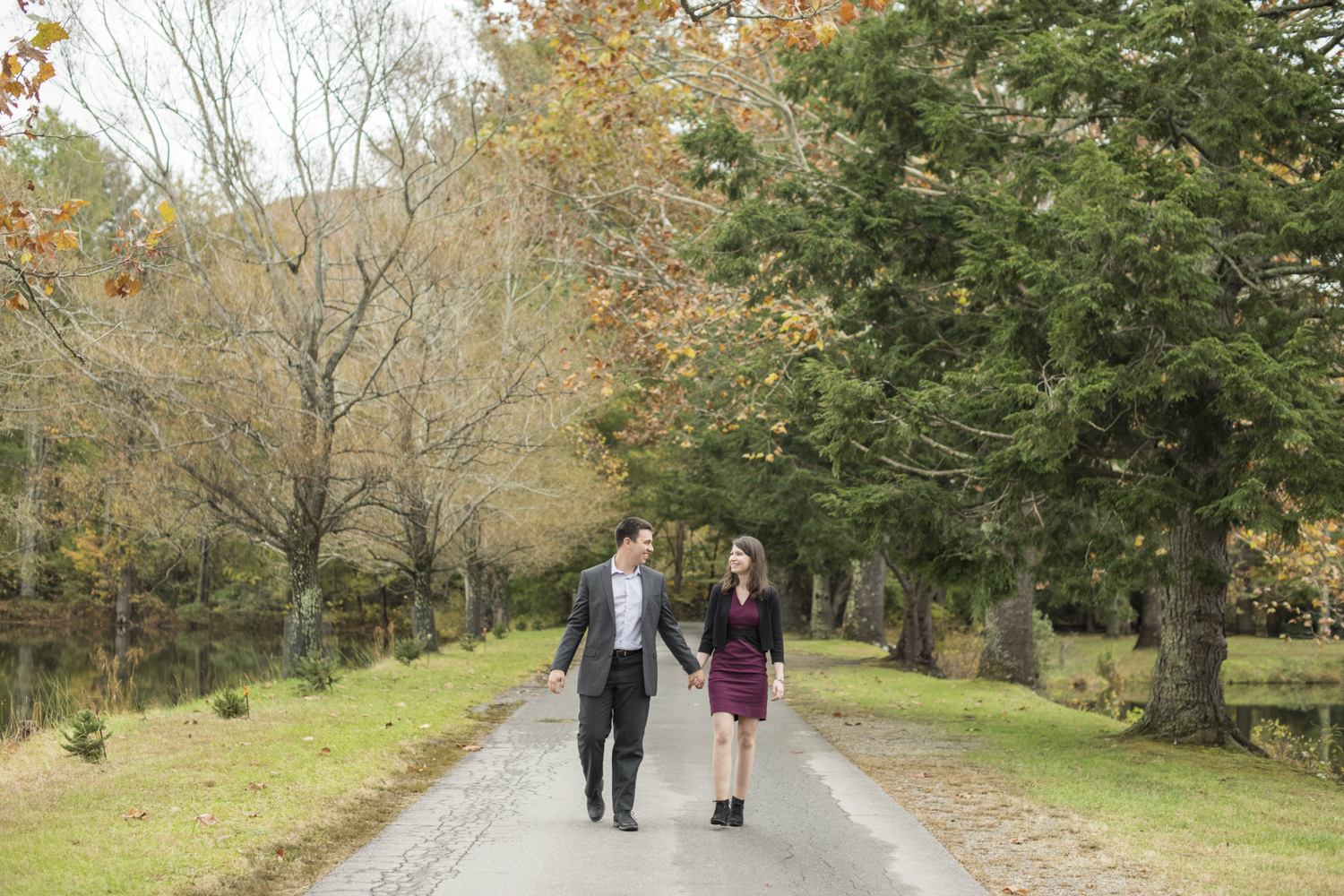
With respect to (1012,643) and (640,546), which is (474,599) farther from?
(640,546)

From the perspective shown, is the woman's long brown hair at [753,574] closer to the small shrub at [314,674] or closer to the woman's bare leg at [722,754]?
the woman's bare leg at [722,754]

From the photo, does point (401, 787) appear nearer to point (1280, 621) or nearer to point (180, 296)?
point (180, 296)

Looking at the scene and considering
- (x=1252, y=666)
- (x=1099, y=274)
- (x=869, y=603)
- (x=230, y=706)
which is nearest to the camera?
(x=1099, y=274)

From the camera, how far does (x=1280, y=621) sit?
→ 146 feet

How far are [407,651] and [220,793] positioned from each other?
1270 cm

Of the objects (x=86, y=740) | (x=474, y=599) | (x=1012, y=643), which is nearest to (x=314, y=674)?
(x=86, y=740)

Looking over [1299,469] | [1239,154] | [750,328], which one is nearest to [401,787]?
[1299,469]

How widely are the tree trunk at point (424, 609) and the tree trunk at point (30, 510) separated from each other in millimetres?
7575

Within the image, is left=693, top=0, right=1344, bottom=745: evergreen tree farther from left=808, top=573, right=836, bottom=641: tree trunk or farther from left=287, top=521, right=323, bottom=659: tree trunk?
left=808, top=573, right=836, bottom=641: tree trunk

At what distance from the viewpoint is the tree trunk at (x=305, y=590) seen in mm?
16188

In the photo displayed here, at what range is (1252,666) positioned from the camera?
32531 mm

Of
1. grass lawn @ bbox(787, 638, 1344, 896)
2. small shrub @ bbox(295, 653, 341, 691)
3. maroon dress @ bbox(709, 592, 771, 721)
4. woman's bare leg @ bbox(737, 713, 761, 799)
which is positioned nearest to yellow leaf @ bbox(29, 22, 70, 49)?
maroon dress @ bbox(709, 592, 771, 721)

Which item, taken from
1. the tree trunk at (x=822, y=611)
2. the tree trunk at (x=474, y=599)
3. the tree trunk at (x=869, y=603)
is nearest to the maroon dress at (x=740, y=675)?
the tree trunk at (x=474, y=599)

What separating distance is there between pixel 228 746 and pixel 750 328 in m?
12.7
